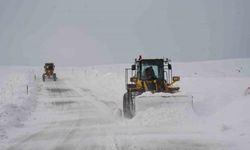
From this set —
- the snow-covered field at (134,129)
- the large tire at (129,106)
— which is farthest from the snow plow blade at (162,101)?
the large tire at (129,106)

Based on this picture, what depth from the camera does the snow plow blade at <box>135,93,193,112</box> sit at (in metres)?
13.3

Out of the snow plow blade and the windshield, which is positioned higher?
the windshield

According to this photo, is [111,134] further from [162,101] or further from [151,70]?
[151,70]

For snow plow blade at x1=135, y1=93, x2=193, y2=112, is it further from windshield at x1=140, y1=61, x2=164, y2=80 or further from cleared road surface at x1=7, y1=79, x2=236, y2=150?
windshield at x1=140, y1=61, x2=164, y2=80

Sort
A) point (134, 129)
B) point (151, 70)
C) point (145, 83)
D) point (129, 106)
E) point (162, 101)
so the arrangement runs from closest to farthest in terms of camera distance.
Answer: point (134, 129)
point (162, 101)
point (129, 106)
point (145, 83)
point (151, 70)

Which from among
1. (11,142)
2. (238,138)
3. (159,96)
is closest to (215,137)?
(238,138)

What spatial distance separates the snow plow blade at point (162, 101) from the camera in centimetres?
1326

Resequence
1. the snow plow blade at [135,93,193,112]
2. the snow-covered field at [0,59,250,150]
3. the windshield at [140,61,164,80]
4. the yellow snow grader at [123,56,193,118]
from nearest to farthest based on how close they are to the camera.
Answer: the snow-covered field at [0,59,250,150], the snow plow blade at [135,93,193,112], the yellow snow grader at [123,56,193,118], the windshield at [140,61,164,80]

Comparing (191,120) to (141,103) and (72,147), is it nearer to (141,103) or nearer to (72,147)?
(141,103)

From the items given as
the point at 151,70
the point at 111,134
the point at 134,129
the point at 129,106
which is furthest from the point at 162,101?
the point at 151,70

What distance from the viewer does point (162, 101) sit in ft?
43.6

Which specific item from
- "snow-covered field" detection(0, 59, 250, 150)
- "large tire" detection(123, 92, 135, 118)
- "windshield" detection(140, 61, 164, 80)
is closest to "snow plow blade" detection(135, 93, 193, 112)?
"snow-covered field" detection(0, 59, 250, 150)

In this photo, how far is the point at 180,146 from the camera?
923 centimetres

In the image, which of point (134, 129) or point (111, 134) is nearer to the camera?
point (111, 134)
